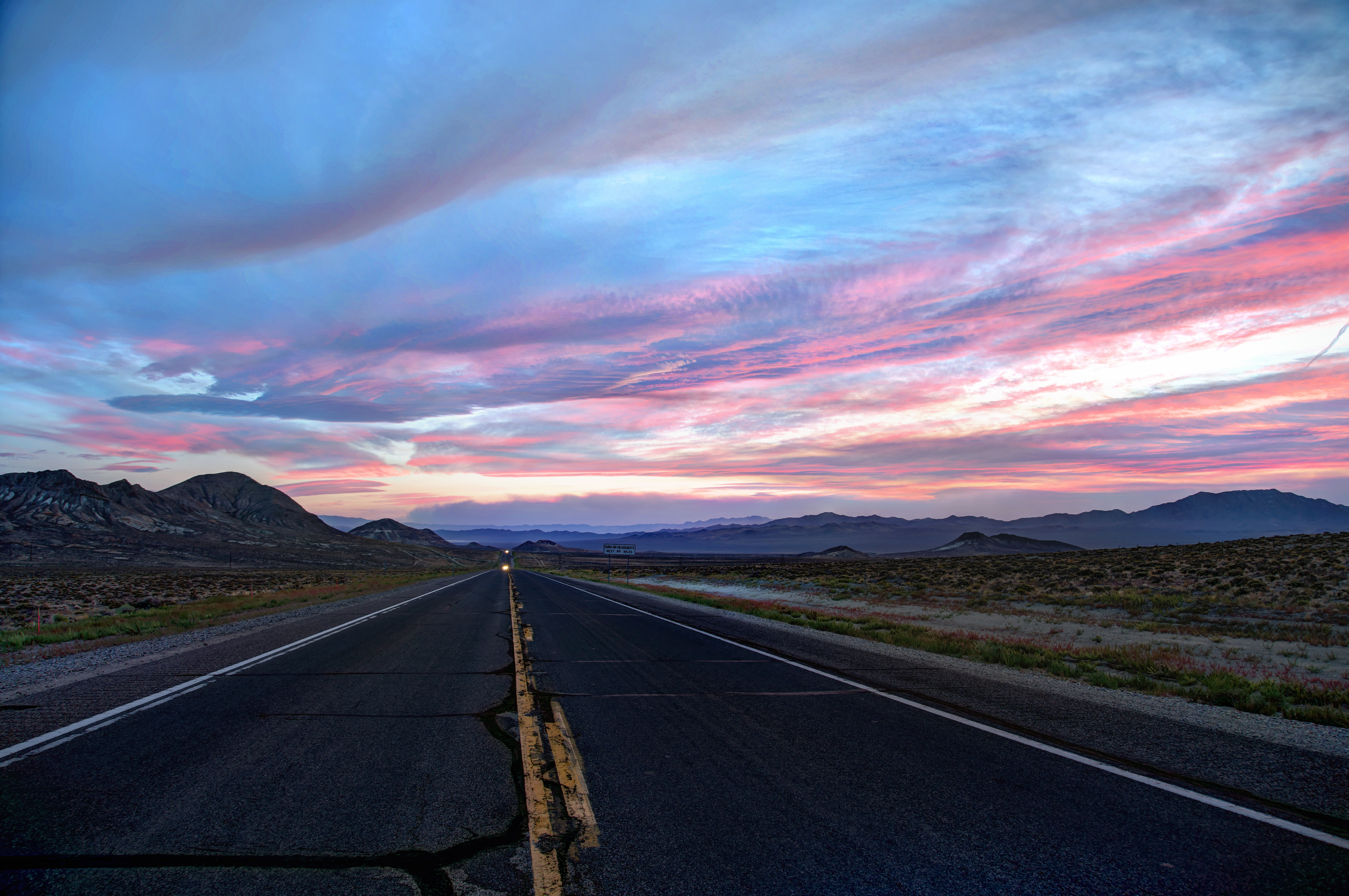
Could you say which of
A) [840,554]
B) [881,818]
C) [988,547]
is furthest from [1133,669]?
[988,547]

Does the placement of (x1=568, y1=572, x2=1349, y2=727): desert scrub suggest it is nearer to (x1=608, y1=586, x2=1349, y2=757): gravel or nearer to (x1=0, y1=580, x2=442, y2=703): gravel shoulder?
(x1=608, y1=586, x2=1349, y2=757): gravel

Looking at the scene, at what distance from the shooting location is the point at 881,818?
4.15m

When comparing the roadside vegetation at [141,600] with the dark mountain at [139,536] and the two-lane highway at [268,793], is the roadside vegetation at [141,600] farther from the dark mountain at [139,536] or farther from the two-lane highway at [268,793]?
the dark mountain at [139,536]

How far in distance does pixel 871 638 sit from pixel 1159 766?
31.1 feet

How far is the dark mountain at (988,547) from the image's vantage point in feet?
534

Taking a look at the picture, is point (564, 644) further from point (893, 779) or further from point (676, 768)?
point (893, 779)

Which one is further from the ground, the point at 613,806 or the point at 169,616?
the point at 613,806

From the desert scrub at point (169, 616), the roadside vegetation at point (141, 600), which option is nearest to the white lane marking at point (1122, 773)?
the roadside vegetation at point (141, 600)

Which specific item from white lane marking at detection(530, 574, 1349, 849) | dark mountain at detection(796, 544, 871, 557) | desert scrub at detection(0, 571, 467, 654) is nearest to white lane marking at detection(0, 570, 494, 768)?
desert scrub at detection(0, 571, 467, 654)

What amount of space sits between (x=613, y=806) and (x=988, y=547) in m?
201

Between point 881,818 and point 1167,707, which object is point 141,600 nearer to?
point 881,818

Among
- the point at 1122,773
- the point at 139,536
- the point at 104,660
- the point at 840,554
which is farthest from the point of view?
the point at 840,554

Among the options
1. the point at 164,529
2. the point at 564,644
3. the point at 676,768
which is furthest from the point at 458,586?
the point at 164,529

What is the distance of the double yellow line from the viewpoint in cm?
350
